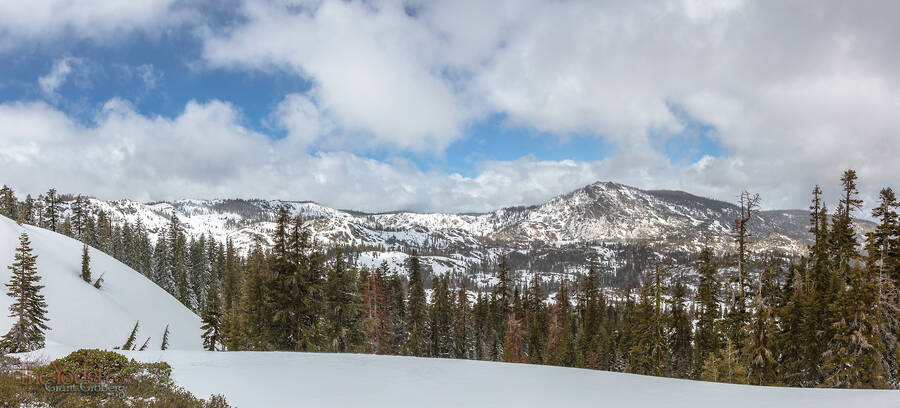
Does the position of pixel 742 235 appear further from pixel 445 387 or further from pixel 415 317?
pixel 415 317

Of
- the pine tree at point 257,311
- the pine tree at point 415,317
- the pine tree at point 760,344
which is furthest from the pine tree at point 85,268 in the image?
the pine tree at point 760,344

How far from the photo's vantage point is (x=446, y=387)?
10820 millimetres

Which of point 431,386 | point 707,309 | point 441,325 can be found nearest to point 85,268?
point 441,325

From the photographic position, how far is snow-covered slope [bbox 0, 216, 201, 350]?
A: 32906 mm

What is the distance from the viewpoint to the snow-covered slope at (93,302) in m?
32.9

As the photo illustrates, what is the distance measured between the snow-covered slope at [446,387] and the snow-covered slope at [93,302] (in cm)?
2744

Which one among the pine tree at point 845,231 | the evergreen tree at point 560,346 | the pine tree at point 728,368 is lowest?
the evergreen tree at point 560,346

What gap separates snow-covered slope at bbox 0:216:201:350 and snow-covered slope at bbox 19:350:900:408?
90.0 ft

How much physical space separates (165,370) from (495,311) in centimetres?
5235

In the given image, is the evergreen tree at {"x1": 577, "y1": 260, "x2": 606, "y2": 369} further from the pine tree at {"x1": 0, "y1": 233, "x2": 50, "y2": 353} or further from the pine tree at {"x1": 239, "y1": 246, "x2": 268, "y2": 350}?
the pine tree at {"x1": 0, "y1": 233, "x2": 50, "y2": 353}

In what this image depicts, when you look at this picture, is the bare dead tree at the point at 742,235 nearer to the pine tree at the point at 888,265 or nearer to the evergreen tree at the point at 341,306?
the pine tree at the point at 888,265

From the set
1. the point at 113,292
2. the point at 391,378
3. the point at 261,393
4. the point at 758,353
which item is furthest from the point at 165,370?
the point at 113,292

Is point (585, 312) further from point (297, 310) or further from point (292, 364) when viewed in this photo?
point (292, 364)

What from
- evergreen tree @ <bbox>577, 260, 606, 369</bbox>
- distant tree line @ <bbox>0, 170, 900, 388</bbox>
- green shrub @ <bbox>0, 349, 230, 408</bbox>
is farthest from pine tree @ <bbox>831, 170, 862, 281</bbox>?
green shrub @ <bbox>0, 349, 230, 408</bbox>
